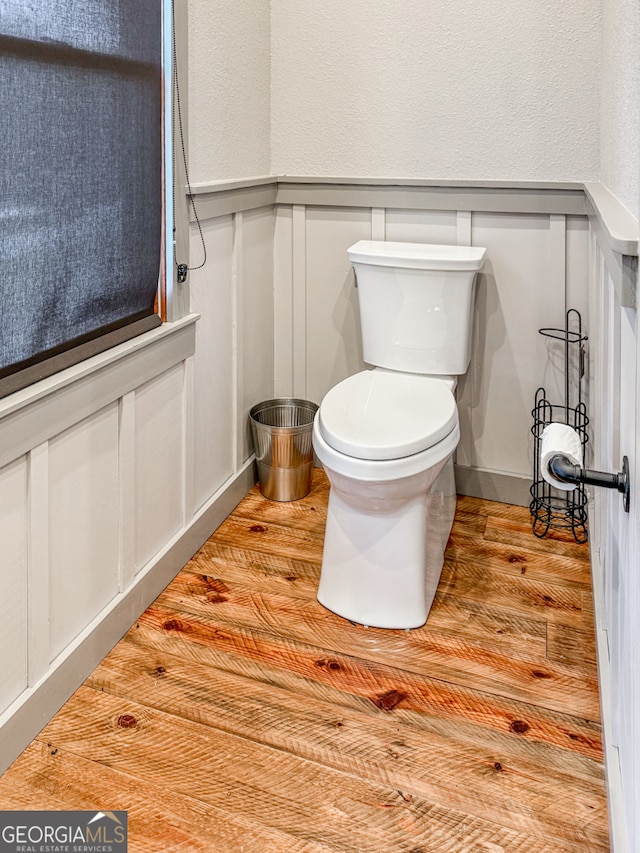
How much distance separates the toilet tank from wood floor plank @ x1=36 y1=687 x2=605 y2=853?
125 centimetres

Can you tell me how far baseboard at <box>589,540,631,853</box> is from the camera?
3.48ft

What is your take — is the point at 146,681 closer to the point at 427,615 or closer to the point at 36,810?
the point at 36,810

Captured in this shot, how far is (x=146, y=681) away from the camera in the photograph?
1.57 meters

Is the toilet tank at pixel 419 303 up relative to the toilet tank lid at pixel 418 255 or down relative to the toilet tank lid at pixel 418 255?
down

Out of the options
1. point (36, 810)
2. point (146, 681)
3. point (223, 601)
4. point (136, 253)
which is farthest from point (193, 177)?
point (36, 810)

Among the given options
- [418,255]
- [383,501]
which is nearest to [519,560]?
[383,501]

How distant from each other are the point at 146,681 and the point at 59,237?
38.3 inches

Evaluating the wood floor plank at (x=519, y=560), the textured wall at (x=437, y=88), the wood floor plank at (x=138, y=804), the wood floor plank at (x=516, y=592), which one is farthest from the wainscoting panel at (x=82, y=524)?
the textured wall at (x=437, y=88)

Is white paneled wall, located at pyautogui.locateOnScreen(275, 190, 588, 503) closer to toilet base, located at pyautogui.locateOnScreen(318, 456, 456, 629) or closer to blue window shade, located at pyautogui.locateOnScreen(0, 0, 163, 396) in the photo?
toilet base, located at pyautogui.locateOnScreen(318, 456, 456, 629)

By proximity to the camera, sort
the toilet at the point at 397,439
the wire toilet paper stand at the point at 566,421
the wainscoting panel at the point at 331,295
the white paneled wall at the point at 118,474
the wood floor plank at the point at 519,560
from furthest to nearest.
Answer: the wainscoting panel at the point at 331,295, the wire toilet paper stand at the point at 566,421, the wood floor plank at the point at 519,560, the toilet at the point at 397,439, the white paneled wall at the point at 118,474

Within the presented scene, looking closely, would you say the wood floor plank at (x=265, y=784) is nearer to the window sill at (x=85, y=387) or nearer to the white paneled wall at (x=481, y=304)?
the window sill at (x=85, y=387)

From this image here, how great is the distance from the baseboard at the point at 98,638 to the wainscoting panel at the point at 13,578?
53 mm

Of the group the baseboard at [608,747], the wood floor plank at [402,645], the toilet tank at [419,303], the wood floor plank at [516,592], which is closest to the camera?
the baseboard at [608,747]

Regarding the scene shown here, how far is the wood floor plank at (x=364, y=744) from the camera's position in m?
1.28
